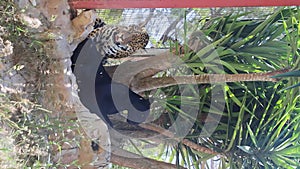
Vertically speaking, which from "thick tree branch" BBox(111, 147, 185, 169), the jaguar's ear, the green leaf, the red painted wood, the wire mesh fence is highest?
the wire mesh fence

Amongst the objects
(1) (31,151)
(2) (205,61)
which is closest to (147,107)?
(2) (205,61)

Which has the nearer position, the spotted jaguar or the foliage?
the spotted jaguar

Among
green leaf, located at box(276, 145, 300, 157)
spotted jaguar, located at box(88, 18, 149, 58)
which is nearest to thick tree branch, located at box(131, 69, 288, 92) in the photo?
spotted jaguar, located at box(88, 18, 149, 58)

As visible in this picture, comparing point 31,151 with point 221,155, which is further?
point 221,155

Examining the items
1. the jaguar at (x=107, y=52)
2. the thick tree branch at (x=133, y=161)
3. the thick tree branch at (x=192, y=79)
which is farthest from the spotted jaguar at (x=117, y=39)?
the thick tree branch at (x=133, y=161)

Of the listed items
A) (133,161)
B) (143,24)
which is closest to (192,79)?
(143,24)

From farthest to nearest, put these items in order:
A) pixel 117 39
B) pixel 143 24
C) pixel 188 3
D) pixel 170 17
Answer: pixel 170 17, pixel 143 24, pixel 117 39, pixel 188 3

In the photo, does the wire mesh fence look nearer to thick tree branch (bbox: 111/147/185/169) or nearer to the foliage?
the foliage

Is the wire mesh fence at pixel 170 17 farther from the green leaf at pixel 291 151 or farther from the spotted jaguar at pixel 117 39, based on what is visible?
the green leaf at pixel 291 151

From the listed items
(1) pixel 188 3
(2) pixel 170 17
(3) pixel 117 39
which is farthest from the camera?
(2) pixel 170 17

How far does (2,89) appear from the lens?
3.11ft

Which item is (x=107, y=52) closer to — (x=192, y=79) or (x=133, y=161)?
(x=192, y=79)

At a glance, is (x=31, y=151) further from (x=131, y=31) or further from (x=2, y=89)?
(x=131, y=31)

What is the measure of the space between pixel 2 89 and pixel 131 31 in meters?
0.55
